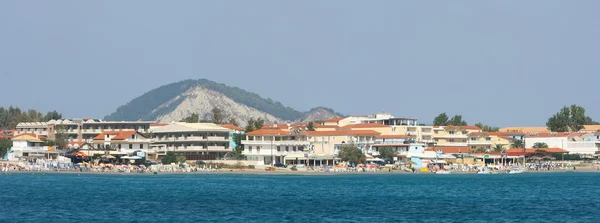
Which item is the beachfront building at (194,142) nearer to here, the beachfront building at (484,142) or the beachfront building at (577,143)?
the beachfront building at (484,142)

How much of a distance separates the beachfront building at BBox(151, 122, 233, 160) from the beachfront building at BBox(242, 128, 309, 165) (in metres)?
2.59

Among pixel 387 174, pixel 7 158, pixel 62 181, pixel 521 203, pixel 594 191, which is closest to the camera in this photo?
pixel 521 203

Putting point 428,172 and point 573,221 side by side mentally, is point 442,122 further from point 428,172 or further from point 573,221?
point 573,221

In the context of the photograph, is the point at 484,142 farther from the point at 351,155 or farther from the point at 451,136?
the point at 351,155

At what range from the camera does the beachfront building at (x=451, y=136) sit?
130875 millimetres

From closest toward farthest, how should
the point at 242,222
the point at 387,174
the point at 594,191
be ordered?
1. the point at 242,222
2. the point at 594,191
3. the point at 387,174

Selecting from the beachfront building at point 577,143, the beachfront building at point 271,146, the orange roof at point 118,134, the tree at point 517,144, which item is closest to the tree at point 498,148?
→ the tree at point 517,144

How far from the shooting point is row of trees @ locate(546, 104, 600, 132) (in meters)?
149

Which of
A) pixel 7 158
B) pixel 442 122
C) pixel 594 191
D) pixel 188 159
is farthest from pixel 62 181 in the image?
pixel 442 122

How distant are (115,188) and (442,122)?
89.8 meters

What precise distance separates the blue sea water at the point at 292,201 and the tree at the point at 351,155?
81.6 ft

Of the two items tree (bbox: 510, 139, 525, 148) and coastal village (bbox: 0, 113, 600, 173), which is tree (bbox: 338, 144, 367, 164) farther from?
tree (bbox: 510, 139, 525, 148)

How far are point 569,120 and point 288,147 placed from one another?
190ft

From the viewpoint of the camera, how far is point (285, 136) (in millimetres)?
110562
